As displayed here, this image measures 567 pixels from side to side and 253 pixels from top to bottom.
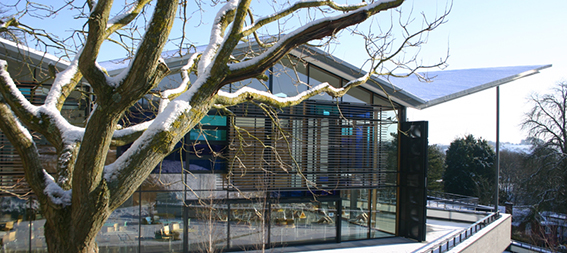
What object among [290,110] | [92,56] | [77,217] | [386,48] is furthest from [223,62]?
[290,110]

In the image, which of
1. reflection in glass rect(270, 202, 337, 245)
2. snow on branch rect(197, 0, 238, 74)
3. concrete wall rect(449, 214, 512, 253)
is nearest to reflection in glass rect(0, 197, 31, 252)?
reflection in glass rect(270, 202, 337, 245)

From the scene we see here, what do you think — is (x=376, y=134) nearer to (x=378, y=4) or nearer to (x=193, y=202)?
(x=193, y=202)

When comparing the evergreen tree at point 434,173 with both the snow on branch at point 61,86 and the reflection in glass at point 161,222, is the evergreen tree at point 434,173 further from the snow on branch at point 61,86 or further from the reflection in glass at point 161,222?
the snow on branch at point 61,86

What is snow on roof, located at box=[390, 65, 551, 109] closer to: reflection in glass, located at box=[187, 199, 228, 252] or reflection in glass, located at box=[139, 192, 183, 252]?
reflection in glass, located at box=[187, 199, 228, 252]

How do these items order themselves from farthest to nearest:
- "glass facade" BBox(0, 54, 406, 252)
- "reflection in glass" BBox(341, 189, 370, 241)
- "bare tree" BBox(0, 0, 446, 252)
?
"reflection in glass" BBox(341, 189, 370, 241)
"glass facade" BBox(0, 54, 406, 252)
"bare tree" BBox(0, 0, 446, 252)

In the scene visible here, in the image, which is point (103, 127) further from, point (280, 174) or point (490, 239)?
point (490, 239)

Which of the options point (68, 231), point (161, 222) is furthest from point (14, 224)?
point (68, 231)

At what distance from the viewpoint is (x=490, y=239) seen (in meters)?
13.1

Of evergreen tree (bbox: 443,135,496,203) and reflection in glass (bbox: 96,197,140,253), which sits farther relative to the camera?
evergreen tree (bbox: 443,135,496,203)

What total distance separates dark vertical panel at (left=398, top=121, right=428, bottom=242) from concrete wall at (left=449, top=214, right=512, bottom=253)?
6.17 ft

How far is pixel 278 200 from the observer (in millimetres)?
12047

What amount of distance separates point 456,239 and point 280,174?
17.7ft

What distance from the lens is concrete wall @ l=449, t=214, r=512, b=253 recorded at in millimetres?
10667

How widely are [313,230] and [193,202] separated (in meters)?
4.25
